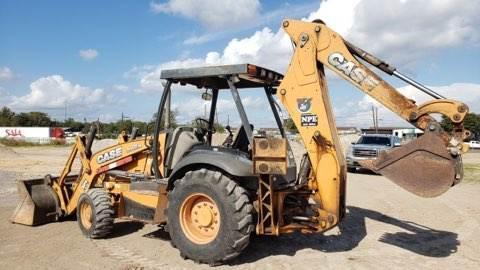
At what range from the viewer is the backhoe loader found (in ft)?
18.8

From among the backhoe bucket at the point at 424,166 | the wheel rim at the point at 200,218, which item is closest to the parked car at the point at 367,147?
the backhoe bucket at the point at 424,166

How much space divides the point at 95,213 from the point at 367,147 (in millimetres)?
16619

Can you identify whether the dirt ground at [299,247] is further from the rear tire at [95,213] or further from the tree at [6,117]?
the tree at [6,117]

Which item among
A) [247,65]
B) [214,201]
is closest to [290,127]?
[247,65]

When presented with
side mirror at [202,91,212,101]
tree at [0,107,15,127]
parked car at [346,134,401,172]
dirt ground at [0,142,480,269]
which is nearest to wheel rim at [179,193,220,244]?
dirt ground at [0,142,480,269]

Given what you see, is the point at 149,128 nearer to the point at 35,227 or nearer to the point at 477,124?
the point at 35,227

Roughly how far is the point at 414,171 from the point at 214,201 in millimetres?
2469

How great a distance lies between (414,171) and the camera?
18.7ft

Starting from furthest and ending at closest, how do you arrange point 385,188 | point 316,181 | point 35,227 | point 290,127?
1. point 385,188
2. point 35,227
3. point 290,127
4. point 316,181

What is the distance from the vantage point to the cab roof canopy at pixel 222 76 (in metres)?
6.33

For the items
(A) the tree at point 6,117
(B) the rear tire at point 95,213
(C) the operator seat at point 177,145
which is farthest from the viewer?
(A) the tree at point 6,117

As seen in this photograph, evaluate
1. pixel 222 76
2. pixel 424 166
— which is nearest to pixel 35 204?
pixel 222 76

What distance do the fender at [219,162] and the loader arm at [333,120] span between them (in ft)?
2.97

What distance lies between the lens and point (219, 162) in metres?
6.08
